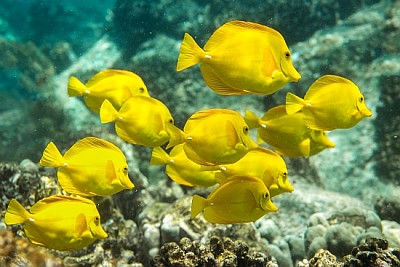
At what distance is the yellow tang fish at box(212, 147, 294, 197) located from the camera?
296cm

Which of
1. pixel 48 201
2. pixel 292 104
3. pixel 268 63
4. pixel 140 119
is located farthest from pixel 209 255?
pixel 268 63

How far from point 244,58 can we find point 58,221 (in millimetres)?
1570

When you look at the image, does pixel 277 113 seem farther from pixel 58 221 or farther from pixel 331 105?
pixel 58 221

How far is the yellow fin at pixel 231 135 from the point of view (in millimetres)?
2541

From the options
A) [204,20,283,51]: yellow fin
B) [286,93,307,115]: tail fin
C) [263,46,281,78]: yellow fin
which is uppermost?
[204,20,283,51]: yellow fin

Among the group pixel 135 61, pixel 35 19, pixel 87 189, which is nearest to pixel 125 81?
pixel 87 189

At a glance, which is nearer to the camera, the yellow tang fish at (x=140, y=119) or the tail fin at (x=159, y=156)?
the yellow tang fish at (x=140, y=119)

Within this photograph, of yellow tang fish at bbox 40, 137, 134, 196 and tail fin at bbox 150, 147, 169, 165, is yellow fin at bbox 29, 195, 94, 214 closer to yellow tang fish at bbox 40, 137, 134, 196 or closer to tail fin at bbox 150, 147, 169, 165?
yellow tang fish at bbox 40, 137, 134, 196

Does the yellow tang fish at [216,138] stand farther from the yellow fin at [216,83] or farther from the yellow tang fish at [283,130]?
the yellow tang fish at [283,130]

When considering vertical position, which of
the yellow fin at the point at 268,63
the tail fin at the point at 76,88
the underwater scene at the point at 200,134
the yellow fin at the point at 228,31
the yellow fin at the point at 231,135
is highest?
the yellow fin at the point at 228,31

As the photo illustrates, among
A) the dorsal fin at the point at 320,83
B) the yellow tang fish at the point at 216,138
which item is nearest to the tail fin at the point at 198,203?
the yellow tang fish at the point at 216,138

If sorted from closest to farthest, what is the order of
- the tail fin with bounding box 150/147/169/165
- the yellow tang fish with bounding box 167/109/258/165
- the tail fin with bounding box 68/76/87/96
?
the yellow tang fish with bounding box 167/109/258/165, the tail fin with bounding box 150/147/169/165, the tail fin with bounding box 68/76/87/96

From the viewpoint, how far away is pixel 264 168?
296cm

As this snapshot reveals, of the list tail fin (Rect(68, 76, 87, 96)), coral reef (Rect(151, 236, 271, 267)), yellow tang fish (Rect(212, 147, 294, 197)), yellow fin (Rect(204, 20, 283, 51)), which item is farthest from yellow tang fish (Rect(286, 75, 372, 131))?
tail fin (Rect(68, 76, 87, 96))
